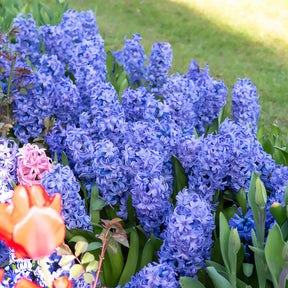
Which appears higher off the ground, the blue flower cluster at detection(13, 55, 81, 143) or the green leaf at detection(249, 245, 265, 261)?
the green leaf at detection(249, 245, 265, 261)

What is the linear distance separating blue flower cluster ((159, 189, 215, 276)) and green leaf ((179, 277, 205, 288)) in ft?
0.16

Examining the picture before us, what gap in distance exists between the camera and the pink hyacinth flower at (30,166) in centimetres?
193

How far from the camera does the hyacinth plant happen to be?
1405 mm

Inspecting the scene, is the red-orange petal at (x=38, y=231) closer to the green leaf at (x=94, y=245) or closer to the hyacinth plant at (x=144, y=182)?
the hyacinth plant at (x=144, y=182)

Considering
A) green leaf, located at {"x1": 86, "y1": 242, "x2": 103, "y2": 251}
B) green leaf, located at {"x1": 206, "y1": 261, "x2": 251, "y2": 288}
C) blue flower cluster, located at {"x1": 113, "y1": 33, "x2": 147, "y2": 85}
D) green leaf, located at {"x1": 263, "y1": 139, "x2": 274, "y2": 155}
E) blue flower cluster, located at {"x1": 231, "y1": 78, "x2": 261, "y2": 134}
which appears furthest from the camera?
blue flower cluster, located at {"x1": 113, "y1": 33, "x2": 147, "y2": 85}

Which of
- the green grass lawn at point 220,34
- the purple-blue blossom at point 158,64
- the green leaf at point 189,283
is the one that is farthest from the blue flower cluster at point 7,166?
the green grass lawn at point 220,34

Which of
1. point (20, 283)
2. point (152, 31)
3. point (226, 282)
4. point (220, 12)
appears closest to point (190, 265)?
point (226, 282)

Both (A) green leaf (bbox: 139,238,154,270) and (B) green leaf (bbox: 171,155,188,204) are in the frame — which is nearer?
(A) green leaf (bbox: 139,238,154,270)

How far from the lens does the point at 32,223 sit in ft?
2.79

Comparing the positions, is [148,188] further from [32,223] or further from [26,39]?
[26,39]

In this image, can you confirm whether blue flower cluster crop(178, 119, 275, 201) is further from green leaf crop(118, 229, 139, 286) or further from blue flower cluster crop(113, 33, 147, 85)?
blue flower cluster crop(113, 33, 147, 85)

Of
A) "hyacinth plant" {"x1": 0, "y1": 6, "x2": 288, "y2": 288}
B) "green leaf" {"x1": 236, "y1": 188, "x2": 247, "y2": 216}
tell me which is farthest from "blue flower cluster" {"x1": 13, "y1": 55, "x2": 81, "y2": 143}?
"green leaf" {"x1": 236, "y1": 188, "x2": 247, "y2": 216}

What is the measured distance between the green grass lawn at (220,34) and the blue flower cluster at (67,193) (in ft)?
10.1

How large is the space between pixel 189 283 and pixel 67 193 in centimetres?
63
